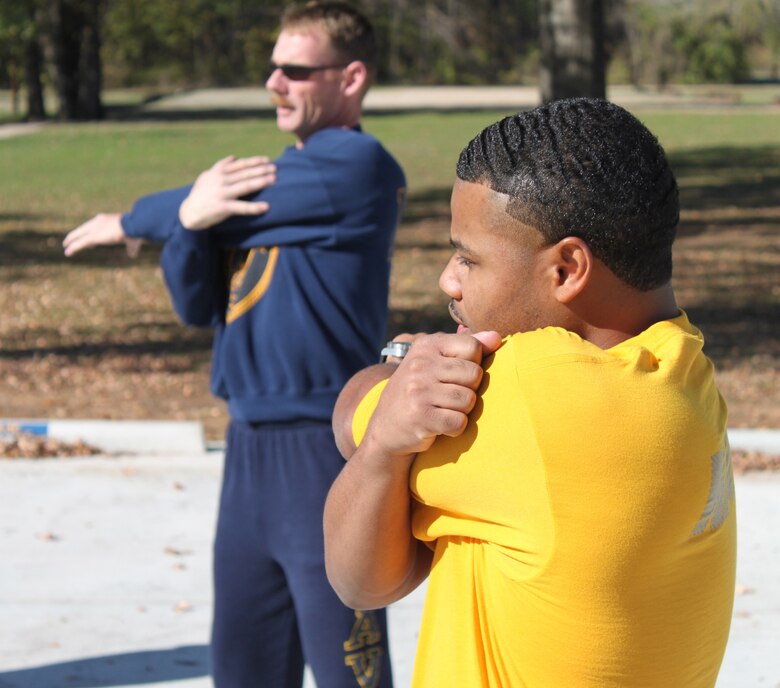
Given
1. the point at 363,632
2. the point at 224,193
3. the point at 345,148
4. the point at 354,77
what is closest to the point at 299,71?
the point at 354,77

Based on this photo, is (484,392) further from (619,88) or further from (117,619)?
(619,88)

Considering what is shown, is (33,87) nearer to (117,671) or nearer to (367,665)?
(117,671)

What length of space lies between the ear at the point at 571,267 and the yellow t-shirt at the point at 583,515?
51 mm

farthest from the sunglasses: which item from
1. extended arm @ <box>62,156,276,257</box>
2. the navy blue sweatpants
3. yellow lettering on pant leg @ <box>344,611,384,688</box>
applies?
yellow lettering on pant leg @ <box>344,611,384,688</box>

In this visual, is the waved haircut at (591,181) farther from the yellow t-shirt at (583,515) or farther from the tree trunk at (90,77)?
the tree trunk at (90,77)

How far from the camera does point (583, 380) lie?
1.49m

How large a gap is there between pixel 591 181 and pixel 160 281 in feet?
41.1

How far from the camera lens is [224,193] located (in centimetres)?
311

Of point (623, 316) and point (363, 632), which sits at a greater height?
point (623, 316)

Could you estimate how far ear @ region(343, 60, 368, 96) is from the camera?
342cm

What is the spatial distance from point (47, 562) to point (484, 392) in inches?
175

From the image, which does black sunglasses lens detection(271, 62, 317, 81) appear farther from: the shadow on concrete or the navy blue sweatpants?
the shadow on concrete

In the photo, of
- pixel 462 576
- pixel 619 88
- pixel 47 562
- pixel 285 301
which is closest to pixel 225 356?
pixel 285 301

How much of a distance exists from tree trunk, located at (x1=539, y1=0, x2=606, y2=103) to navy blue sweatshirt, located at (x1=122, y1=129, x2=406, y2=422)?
36.2 feet
